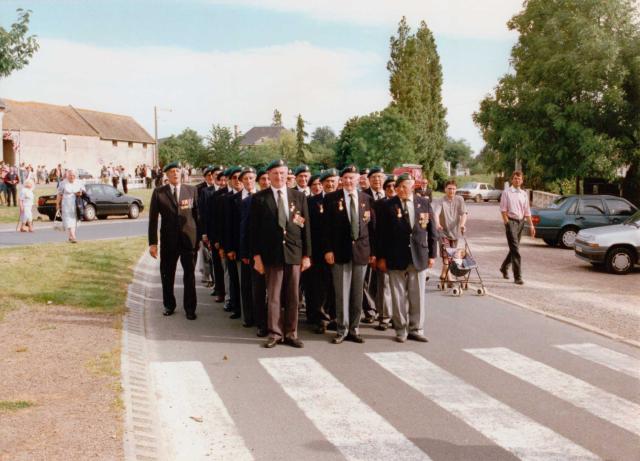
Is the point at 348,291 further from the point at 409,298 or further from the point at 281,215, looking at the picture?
the point at 281,215

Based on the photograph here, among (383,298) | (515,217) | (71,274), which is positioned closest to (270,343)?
(383,298)

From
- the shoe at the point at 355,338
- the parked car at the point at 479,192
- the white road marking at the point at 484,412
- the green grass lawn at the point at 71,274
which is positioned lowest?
the white road marking at the point at 484,412

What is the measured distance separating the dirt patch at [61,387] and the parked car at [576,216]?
49.8 ft

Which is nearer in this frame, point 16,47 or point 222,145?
point 16,47

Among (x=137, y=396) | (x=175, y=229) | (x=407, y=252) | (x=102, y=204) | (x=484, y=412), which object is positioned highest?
(x=102, y=204)

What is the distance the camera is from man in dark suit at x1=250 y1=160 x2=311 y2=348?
834 cm

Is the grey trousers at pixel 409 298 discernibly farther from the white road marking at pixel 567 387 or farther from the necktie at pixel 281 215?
the necktie at pixel 281 215

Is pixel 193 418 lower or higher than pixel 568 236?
lower

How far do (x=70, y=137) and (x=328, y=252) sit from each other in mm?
74337

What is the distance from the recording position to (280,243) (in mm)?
8328

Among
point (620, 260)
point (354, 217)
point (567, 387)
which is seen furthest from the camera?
point (620, 260)

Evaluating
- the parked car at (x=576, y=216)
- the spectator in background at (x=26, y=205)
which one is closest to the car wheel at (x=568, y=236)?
the parked car at (x=576, y=216)

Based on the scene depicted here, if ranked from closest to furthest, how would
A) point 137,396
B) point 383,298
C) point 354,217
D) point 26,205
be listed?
point 137,396 → point 354,217 → point 383,298 → point 26,205

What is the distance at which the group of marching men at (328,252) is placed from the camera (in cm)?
840
